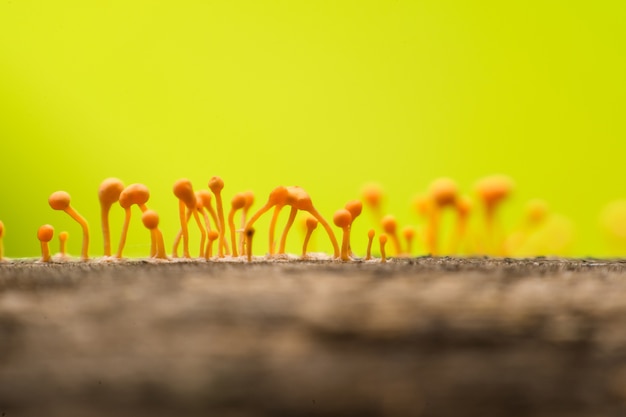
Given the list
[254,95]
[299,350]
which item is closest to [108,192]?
[299,350]

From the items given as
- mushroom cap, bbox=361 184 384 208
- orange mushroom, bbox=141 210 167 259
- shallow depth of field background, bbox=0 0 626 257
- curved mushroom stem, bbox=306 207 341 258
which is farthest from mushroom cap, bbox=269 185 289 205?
shallow depth of field background, bbox=0 0 626 257

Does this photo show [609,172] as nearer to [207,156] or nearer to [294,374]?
[207,156]

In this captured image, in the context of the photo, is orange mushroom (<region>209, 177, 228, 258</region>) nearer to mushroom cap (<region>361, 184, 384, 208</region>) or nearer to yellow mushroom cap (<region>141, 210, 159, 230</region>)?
yellow mushroom cap (<region>141, 210, 159, 230</region>)

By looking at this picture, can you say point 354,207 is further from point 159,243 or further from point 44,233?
point 44,233

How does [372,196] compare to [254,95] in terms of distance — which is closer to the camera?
[372,196]

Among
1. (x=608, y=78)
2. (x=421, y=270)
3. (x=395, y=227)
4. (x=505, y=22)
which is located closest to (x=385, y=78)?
(x=505, y=22)

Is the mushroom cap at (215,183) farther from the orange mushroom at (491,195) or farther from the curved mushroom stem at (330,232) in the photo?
the orange mushroom at (491,195)

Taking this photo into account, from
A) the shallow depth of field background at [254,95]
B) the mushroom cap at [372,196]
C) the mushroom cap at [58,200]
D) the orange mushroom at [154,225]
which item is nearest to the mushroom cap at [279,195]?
the orange mushroom at [154,225]
